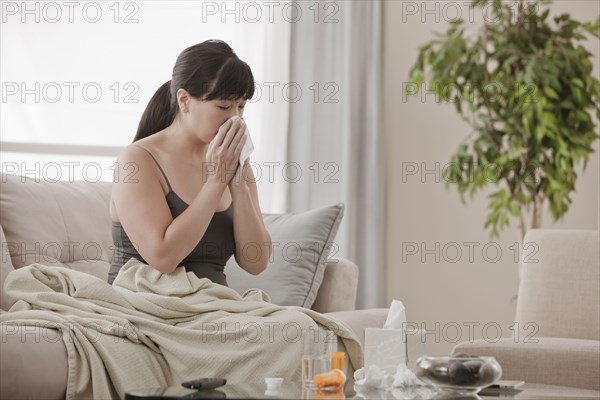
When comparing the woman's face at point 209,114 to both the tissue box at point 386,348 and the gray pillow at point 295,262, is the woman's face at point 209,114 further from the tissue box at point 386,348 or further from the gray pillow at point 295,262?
the tissue box at point 386,348

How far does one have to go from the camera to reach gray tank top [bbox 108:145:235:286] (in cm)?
229

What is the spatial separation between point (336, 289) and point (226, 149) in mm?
842

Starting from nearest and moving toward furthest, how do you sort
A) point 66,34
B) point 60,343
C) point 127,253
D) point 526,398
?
point 526,398 → point 60,343 → point 127,253 → point 66,34

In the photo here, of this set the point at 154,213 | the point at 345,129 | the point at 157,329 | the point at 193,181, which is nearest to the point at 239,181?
the point at 193,181

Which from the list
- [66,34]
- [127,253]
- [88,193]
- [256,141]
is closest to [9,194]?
[88,193]

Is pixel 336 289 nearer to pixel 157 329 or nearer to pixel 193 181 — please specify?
pixel 193 181

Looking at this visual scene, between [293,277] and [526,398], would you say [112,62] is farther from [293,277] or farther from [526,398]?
[526,398]

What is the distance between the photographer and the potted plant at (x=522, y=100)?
3.80 metres

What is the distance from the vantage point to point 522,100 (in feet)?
12.5

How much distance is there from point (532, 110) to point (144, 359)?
2.40 metres

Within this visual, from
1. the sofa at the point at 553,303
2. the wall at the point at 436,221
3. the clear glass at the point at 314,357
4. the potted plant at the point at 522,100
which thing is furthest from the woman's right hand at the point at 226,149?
the wall at the point at 436,221

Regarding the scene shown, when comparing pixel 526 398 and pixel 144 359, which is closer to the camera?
pixel 526 398

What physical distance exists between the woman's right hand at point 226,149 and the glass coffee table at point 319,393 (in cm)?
65

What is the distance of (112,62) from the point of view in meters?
3.81
